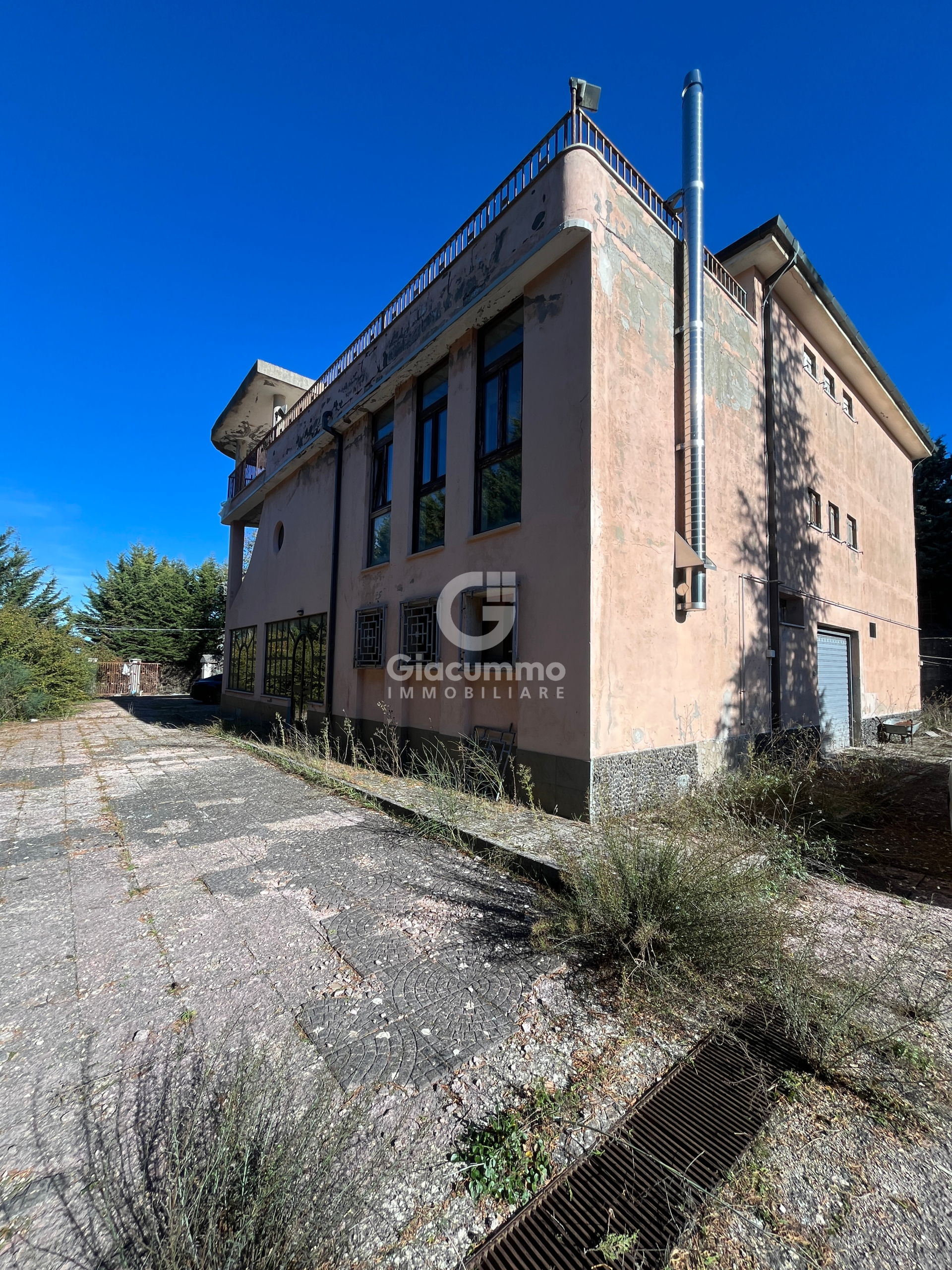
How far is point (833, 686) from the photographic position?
11.1 m

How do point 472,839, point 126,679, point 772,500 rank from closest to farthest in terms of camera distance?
point 472,839
point 772,500
point 126,679

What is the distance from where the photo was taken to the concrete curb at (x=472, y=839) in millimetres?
4113

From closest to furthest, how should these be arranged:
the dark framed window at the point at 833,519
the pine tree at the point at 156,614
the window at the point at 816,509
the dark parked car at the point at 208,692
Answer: the window at the point at 816,509 < the dark framed window at the point at 833,519 < the dark parked car at the point at 208,692 < the pine tree at the point at 156,614

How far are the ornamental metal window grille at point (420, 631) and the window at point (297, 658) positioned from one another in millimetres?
3133

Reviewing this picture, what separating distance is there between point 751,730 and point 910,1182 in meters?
7.05

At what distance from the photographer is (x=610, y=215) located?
6098mm

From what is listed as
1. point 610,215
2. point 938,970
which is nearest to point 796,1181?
point 938,970

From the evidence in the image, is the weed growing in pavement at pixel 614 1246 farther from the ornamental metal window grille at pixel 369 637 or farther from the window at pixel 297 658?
the window at pixel 297 658

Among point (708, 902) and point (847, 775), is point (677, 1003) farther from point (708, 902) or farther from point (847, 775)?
point (847, 775)

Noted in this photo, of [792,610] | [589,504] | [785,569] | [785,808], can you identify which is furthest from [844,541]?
[785,808]

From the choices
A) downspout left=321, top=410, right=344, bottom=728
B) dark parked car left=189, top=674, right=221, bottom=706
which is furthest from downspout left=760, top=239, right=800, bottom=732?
dark parked car left=189, top=674, right=221, bottom=706

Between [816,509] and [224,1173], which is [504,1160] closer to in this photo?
[224,1173]

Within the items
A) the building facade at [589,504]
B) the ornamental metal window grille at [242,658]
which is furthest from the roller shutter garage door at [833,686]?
the ornamental metal window grille at [242,658]

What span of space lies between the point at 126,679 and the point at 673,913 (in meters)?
29.6
